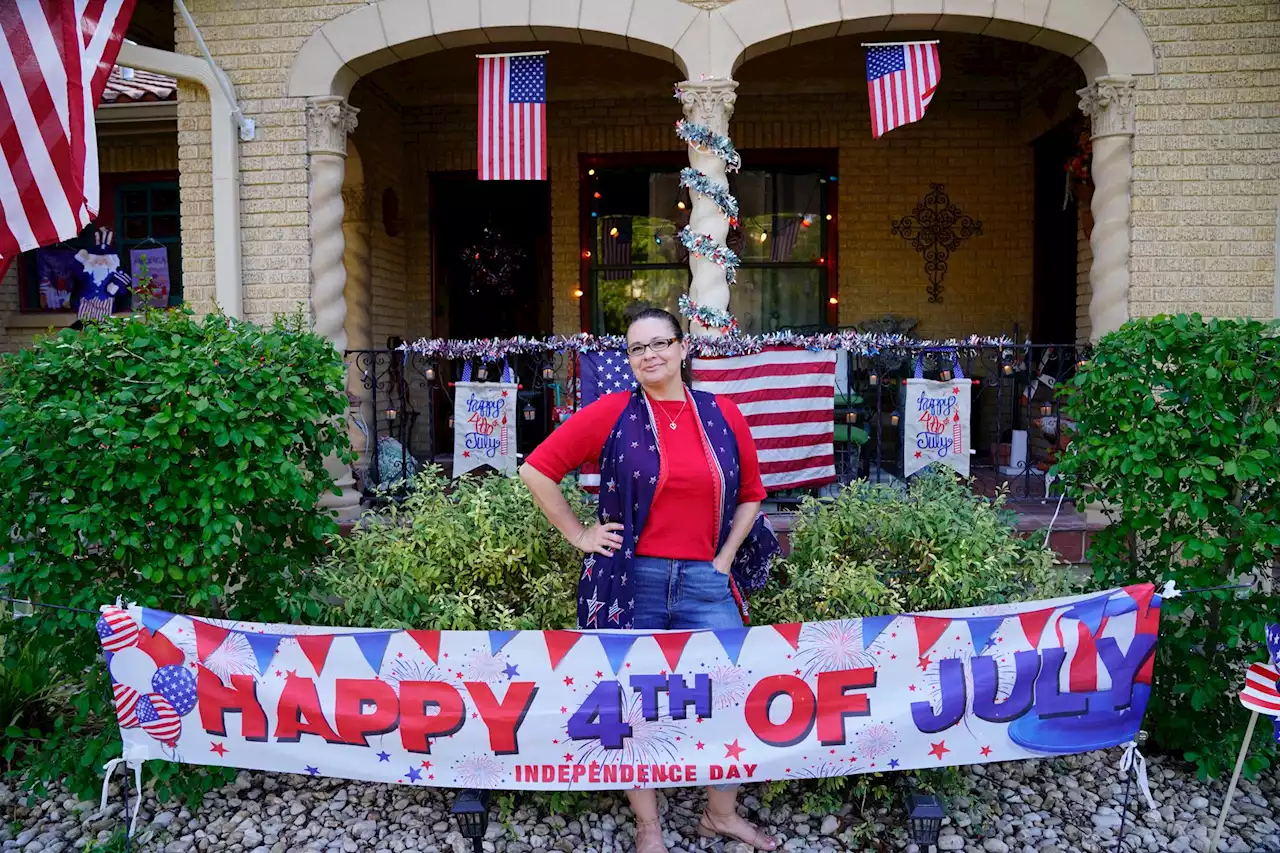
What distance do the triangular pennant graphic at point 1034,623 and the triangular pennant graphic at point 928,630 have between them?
27cm

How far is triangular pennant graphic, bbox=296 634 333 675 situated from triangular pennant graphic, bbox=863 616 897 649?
1852 mm

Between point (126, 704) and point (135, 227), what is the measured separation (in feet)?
26.9

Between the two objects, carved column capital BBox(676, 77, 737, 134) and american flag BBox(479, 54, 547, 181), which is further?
american flag BBox(479, 54, 547, 181)

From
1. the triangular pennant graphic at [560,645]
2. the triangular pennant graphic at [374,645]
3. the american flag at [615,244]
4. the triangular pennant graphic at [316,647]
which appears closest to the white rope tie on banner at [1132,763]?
the triangular pennant graphic at [560,645]

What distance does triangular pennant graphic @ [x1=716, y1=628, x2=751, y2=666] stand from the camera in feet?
9.95

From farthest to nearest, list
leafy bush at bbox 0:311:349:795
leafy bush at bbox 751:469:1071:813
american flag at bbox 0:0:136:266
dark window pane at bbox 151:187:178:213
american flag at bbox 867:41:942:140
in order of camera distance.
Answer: dark window pane at bbox 151:187:178:213 → american flag at bbox 867:41:942:140 → american flag at bbox 0:0:136:266 → leafy bush at bbox 751:469:1071:813 → leafy bush at bbox 0:311:349:795

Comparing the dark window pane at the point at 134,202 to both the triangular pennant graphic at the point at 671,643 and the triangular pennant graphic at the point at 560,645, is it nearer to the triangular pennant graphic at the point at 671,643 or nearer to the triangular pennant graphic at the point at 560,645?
the triangular pennant graphic at the point at 560,645

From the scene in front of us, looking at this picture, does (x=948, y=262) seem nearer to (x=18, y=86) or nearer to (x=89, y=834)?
(x=18, y=86)

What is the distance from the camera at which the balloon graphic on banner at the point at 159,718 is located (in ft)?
10.3

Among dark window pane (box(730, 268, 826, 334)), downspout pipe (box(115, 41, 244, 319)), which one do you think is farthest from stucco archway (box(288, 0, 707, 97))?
dark window pane (box(730, 268, 826, 334))

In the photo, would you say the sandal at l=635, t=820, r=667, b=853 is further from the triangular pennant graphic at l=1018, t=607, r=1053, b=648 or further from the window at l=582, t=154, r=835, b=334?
the window at l=582, t=154, r=835, b=334

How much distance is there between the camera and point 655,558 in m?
3.03

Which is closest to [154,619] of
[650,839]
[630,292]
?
[650,839]

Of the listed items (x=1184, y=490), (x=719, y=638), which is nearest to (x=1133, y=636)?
(x=1184, y=490)
